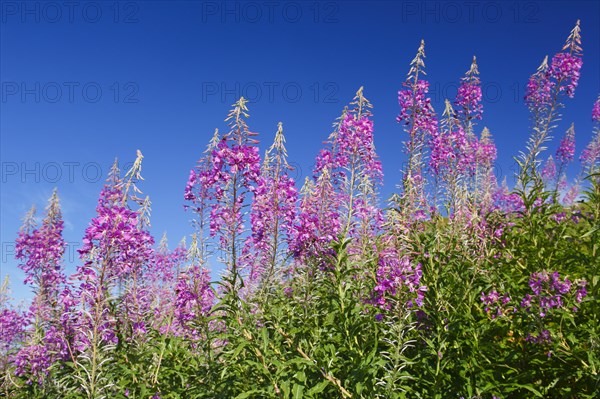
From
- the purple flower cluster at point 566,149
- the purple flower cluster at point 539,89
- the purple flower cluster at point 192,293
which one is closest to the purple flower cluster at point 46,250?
the purple flower cluster at point 192,293

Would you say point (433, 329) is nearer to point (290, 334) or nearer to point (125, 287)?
point (290, 334)

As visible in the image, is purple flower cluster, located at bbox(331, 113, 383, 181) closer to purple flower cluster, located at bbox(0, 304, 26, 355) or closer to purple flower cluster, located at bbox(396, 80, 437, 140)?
purple flower cluster, located at bbox(396, 80, 437, 140)

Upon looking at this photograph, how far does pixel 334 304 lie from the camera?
447 cm

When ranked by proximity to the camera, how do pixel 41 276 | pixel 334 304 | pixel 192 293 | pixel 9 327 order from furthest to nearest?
pixel 9 327 < pixel 41 276 < pixel 192 293 < pixel 334 304

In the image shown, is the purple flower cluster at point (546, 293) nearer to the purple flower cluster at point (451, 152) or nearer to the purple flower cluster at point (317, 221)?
the purple flower cluster at point (317, 221)

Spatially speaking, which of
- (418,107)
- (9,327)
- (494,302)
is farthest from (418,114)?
(9,327)

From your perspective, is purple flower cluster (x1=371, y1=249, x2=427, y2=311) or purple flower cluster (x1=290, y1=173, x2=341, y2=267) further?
purple flower cluster (x1=290, y1=173, x2=341, y2=267)

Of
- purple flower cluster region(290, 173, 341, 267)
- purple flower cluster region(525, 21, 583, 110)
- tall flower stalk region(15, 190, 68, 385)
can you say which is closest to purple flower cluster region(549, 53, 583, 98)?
purple flower cluster region(525, 21, 583, 110)

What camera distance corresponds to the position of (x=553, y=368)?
186 inches

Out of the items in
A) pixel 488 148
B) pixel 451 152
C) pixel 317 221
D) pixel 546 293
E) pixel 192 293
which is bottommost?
pixel 546 293

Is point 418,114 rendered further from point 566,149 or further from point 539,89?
point 566,149

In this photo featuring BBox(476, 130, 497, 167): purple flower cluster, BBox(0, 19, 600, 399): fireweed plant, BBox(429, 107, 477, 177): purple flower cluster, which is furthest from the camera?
BBox(476, 130, 497, 167): purple flower cluster

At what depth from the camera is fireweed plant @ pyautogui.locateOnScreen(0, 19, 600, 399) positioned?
14.2 feet

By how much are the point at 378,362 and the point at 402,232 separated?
1705mm
